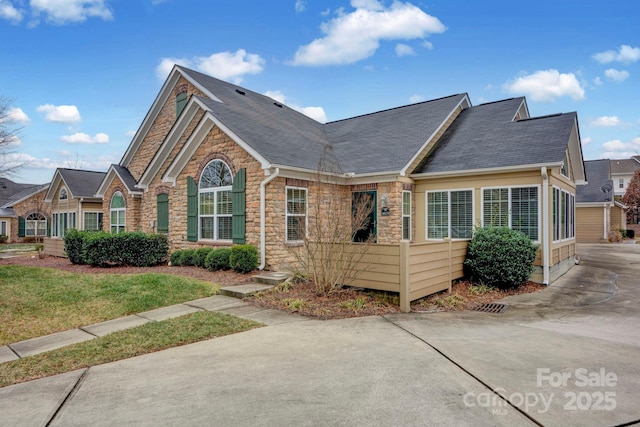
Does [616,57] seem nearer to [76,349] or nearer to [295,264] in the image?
[295,264]

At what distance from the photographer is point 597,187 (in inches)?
1104

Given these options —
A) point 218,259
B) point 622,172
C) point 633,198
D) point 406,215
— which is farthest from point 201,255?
point 622,172

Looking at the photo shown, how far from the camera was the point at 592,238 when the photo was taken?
26938 mm

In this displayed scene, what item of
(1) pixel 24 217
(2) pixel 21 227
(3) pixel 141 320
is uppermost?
(1) pixel 24 217

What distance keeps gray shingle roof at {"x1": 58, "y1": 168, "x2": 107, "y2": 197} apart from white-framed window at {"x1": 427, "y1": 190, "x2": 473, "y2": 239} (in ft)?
63.2

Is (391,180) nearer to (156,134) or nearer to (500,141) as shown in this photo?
A: (500,141)

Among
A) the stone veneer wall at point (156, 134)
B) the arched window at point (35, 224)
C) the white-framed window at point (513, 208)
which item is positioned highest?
the stone veneer wall at point (156, 134)

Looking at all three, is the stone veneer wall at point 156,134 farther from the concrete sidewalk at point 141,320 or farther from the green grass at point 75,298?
the concrete sidewalk at point 141,320

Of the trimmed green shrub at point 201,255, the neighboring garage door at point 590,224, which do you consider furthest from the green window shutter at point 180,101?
the neighboring garage door at point 590,224

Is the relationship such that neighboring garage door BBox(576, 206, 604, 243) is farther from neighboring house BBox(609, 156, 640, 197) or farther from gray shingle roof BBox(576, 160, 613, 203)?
neighboring house BBox(609, 156, 640, 197)

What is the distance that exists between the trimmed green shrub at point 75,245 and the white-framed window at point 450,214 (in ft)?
42.1

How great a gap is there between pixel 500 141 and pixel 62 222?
80.8 feet

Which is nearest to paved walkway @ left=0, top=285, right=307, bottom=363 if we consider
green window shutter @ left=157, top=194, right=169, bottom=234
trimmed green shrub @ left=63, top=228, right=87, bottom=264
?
green window shutter @ left=157, top=194, right=169, bottom=234

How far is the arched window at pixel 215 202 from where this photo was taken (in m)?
12.0
